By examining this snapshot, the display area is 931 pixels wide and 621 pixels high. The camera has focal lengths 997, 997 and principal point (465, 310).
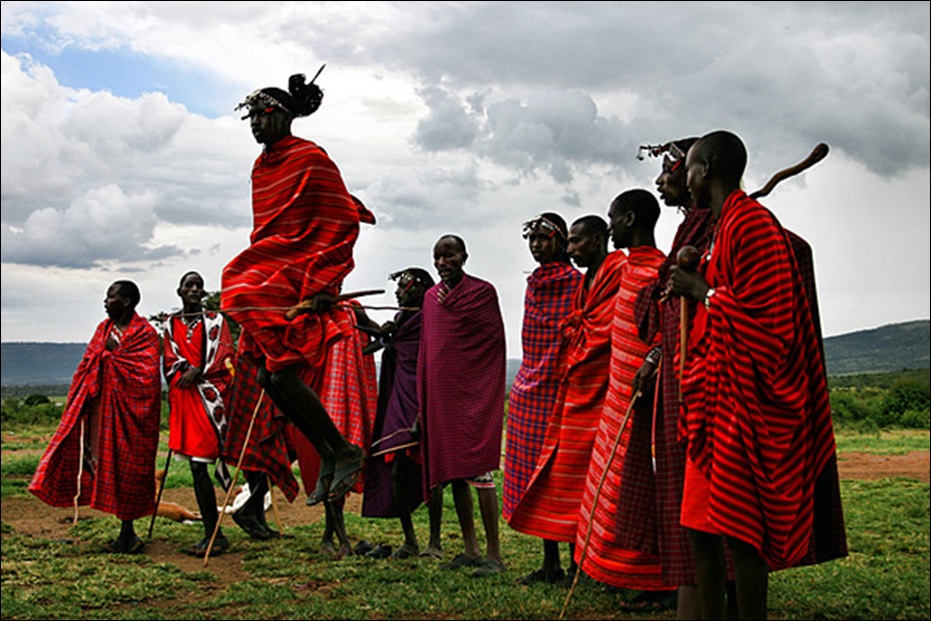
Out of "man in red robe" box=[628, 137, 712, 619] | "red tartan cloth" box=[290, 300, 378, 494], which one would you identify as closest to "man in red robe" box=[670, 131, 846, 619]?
"man in red robe" box=[628, 137, 712, 619]

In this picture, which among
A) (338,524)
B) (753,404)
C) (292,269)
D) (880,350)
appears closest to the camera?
(753,404)

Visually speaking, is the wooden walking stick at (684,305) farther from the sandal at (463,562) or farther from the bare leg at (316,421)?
the sandal at (463,562)

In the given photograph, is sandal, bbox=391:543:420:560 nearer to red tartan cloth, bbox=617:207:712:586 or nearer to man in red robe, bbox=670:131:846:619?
red tartan cloth, bbox=617:207:712:586

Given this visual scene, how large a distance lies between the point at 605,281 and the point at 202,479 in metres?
4.55

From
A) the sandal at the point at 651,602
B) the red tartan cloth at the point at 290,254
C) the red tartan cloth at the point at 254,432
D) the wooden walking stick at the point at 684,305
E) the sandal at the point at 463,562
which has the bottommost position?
the sandal at the point at 651,602

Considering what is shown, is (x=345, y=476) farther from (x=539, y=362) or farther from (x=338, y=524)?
(x=338, y=524)

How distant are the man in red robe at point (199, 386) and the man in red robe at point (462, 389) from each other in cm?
212

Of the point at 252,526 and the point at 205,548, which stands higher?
the point at 252,526

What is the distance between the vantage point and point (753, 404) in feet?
13.4

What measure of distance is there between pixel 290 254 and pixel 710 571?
3.17m

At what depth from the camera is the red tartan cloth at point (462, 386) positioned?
8.11 metres

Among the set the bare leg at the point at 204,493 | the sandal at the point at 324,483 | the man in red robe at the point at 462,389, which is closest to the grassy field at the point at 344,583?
the bare leg at the point at 204,493

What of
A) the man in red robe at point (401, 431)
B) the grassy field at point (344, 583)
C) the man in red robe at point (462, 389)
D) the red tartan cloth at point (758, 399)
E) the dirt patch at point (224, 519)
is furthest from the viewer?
the man in red robe at point (401, 431)

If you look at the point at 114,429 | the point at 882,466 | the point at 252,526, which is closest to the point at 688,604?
the point at 252,526
